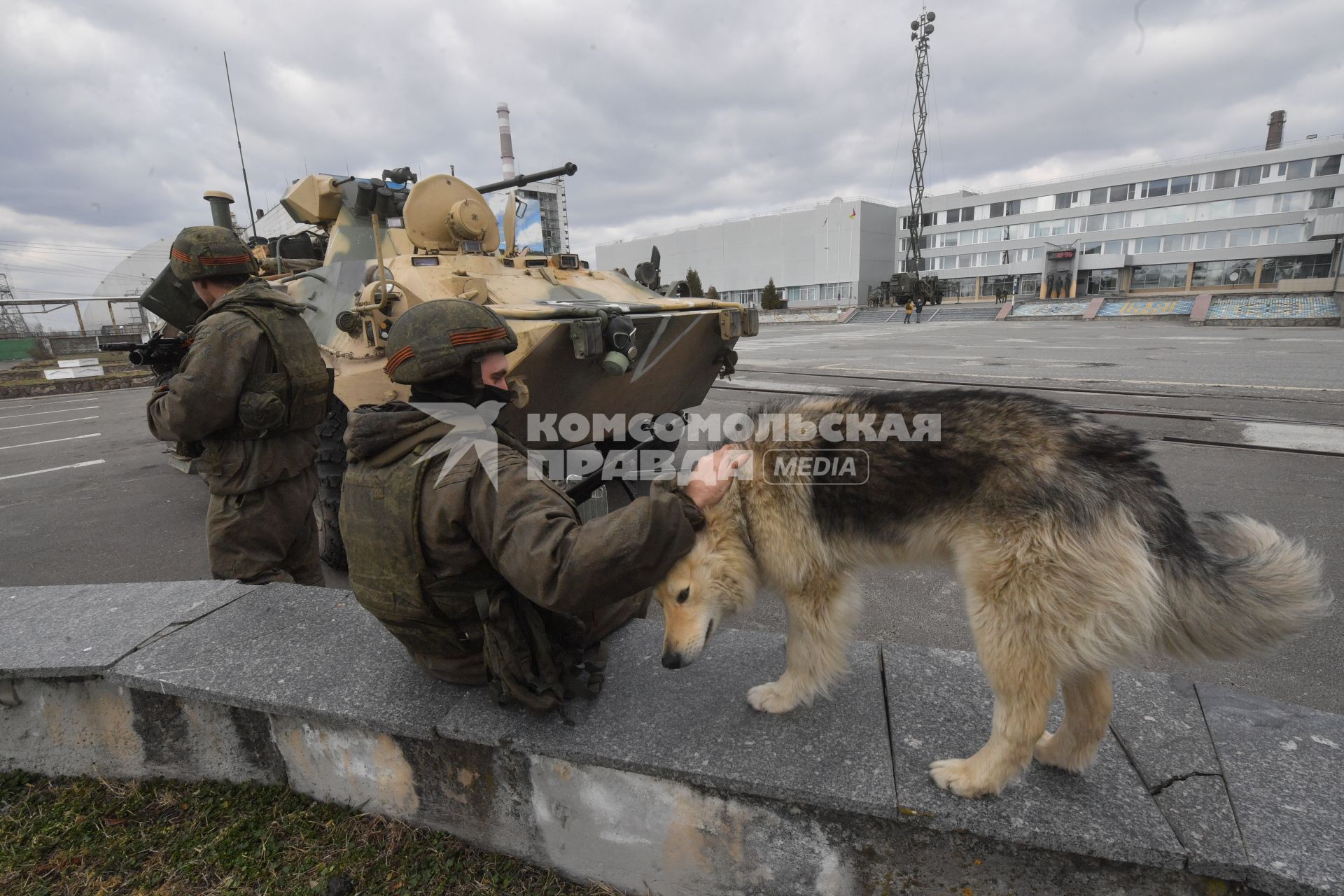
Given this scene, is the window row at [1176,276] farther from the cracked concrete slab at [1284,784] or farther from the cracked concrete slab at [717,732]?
the cracked concrete slab at [717,732]

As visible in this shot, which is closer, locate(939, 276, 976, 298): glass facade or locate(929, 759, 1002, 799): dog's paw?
locate(929, 759, 1002, 799): dog's paw

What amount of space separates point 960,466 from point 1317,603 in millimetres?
922

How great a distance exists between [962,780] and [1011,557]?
0.63 metres

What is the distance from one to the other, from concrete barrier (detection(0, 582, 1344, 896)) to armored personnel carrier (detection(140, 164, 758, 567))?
1.83 metres

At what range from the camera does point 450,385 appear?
207 cm

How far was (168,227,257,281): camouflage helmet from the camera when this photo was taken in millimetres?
3357

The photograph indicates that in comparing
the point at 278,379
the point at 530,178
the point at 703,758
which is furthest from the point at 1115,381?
the point at 278,379

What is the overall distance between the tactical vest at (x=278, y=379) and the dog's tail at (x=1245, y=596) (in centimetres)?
370

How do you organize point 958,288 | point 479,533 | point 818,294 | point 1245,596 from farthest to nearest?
point 818,294 → point 958,288 → point 479,533 → point 1245,596

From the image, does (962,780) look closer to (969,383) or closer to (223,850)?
(223,850)

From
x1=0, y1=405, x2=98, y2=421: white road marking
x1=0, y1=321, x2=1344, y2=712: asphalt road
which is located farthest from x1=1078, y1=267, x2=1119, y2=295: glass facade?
x1=0, y1=405, x2=98, y2=421: white road marking

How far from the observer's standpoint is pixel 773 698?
2248 millimetres

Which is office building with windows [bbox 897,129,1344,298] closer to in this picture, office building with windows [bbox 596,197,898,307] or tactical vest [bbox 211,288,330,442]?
office building with windows [bbox 596,197,898,307]

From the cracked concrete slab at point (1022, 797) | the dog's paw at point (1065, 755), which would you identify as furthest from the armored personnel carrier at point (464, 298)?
the dog's paw at point (1065, 755)
